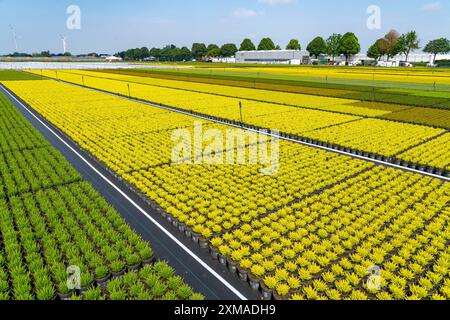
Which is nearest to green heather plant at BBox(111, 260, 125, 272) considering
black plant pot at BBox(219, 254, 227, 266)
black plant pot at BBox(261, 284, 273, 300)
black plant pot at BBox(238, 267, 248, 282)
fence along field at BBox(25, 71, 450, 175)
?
black plant pot at BBox(219, 254, 227, 266)

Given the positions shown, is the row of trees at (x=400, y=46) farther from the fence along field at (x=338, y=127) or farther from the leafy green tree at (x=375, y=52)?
the fence along field at (x=338, y=127)

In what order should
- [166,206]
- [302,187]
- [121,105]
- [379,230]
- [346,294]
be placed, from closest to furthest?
1. [346,294]
2. [379,230]
3. [166,206]
4. [302,187]
5. [121,105]

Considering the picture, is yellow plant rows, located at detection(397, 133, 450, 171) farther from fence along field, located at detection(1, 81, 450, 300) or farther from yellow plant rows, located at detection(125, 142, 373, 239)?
yellow plant rows, located at detection(125, 142, 373, 239)

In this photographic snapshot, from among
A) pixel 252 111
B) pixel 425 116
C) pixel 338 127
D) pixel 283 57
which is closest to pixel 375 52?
pixel 283 57

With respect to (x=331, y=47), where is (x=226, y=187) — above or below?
below

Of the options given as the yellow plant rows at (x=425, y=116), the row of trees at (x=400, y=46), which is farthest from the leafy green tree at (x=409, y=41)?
the yellow plant rows at (x=425, y=116)

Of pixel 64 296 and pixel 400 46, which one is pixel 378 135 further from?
pixel 400 46
